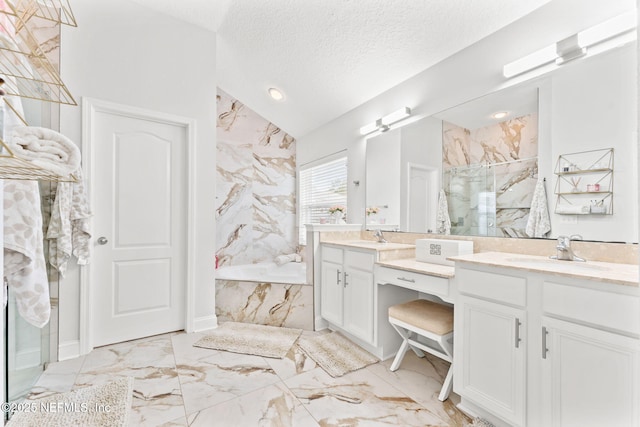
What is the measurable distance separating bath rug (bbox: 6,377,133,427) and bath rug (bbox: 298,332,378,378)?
122cm

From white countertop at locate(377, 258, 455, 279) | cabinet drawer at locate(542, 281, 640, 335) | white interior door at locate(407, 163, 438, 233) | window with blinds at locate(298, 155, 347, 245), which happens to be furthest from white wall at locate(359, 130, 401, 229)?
cabinet drawer at locate(542, 281, 640, 335)

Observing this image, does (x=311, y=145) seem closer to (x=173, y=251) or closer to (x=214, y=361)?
(x=173, y=251)

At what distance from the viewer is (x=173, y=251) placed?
2.78m

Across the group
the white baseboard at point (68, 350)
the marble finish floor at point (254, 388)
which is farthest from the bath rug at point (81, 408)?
the white baseboard at point (68, 350)

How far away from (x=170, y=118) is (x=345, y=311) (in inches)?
91.9

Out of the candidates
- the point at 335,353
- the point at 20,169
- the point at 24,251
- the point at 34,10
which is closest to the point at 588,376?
the point at 335,353

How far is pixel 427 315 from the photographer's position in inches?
75.5

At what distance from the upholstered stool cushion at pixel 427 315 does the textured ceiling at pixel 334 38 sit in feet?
6.42

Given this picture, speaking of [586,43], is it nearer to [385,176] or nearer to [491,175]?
[491,175]

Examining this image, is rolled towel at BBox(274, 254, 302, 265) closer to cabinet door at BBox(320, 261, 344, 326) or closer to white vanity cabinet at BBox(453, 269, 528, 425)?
cabinet door at BBox(320, 261, 344, 326)

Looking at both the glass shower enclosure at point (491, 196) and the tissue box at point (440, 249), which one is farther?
the tissue box at point (440, 249)

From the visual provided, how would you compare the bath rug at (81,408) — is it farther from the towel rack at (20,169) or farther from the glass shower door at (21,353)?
the towel rack at (20,169)

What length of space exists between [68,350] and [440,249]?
2883 mm

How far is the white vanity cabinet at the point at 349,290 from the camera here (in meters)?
2.34
